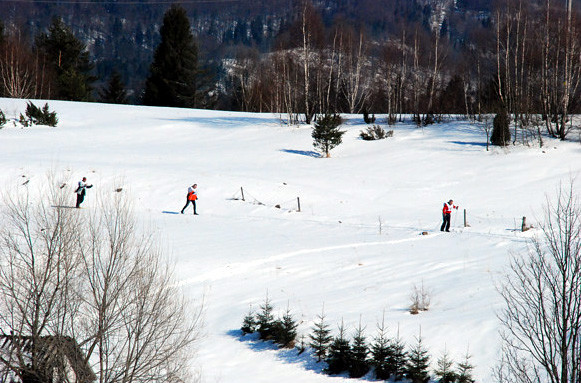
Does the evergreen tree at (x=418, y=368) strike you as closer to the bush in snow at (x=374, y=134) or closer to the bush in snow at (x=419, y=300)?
the bush in snow at (x=419, y=300)

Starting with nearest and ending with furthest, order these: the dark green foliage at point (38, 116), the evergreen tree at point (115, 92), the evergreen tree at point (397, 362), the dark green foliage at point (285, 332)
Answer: the evergreen tree at point (397, 362) → the dark green foliage at point (285, 332) → the dark green foliage at point (38, 116) → the evergreen tree at point (115, 92)

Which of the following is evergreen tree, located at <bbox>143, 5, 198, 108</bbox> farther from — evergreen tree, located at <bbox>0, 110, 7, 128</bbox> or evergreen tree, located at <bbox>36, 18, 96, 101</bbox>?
evergreen tree, located at <bbox>0, 110, 7, 128</bbox>

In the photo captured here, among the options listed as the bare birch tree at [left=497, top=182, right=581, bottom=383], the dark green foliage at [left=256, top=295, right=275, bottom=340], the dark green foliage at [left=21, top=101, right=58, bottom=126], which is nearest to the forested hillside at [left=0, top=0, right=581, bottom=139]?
the dark green foliage at [left=21, top=101, right=58, bottom=126]

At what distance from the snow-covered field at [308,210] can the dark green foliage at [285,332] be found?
0.35 metres

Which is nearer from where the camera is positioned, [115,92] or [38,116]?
[38,116]

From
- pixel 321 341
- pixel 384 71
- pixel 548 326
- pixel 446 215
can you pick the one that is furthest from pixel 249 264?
pixel 384 71

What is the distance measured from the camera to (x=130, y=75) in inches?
5576

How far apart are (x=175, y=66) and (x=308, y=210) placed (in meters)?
42.0

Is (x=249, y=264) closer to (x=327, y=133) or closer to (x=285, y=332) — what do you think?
(x=285, y=332)

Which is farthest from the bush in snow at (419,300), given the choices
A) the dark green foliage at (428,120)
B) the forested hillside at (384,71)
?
the dark green foliage at (428,120)

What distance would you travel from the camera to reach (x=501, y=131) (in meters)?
33.6

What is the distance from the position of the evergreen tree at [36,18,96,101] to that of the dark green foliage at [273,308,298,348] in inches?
1992

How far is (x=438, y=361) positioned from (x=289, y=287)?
540 cm

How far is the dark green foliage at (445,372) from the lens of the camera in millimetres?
10281
